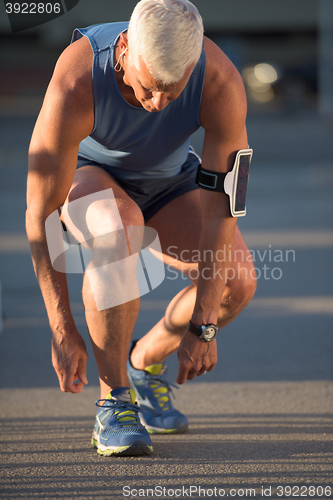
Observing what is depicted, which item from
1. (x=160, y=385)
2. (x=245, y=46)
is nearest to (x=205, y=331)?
(x=160, y=385)

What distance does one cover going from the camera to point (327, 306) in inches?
179

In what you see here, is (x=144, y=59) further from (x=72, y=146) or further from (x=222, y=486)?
(x=222, y=486)

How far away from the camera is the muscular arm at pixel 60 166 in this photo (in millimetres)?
2119

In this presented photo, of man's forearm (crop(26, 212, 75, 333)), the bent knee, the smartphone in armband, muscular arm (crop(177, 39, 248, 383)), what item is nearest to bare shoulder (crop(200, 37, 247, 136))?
muscular arm (crop(177, 39, 248, 383))

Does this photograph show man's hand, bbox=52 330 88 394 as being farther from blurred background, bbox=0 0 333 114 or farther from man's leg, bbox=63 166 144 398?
blurred background, bbox=0 0 333 114

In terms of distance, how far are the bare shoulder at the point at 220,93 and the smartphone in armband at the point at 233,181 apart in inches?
7.0

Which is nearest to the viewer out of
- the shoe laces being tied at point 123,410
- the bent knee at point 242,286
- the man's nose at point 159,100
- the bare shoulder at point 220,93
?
the man's nose at point 159,100

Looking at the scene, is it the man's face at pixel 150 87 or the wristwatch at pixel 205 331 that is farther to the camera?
the wristwatch at pixel 205 331

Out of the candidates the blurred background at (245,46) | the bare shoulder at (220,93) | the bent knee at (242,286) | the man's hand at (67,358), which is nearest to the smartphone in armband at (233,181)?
the bare shoulder at (220,93)

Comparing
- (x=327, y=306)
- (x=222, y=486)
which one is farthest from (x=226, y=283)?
(x=327, y=306)

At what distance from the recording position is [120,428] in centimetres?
232

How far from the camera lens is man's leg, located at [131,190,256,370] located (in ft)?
8.54

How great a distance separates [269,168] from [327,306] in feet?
28.7

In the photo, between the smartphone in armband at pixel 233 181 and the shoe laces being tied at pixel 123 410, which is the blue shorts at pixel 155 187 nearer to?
the smartphone in armband at pixel 233 181
